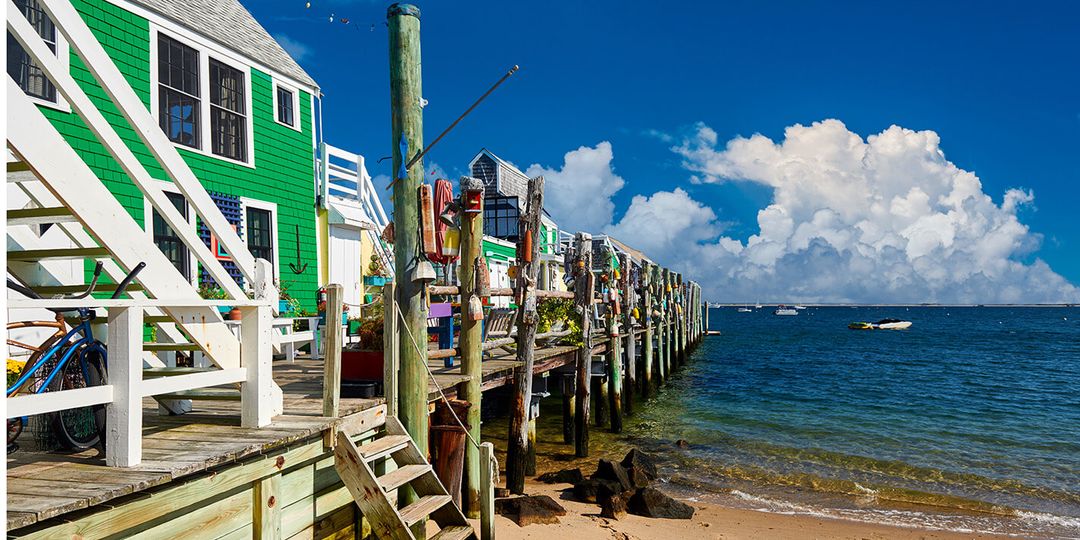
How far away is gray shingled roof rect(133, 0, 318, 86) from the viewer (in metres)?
12.0

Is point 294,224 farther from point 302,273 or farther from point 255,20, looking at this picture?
point 255,20

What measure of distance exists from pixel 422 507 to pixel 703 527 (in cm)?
492

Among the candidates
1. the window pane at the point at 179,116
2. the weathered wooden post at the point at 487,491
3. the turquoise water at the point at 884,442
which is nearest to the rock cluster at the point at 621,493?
the turquoise water at the point at 884,442

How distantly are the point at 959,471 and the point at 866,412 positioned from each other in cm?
746

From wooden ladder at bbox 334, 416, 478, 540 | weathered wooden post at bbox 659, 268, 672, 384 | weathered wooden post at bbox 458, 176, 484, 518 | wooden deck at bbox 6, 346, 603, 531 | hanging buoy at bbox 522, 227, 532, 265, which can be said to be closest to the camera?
wooden deck at bbox 6, 346, 603, 531

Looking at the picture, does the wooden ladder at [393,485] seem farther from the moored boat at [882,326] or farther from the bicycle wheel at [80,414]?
the moored boat at [882,326]

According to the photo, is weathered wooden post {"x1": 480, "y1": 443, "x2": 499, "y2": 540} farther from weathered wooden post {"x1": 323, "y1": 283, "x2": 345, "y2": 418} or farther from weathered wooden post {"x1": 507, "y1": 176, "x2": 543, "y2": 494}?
weathered wooden post {"x1": 507, "y1": 176, "x2": 543, "y2": 494}

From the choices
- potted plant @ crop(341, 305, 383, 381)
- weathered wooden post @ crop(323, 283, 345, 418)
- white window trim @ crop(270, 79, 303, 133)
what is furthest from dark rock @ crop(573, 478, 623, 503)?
white window trim @ crop(270, 79, 303, 133)

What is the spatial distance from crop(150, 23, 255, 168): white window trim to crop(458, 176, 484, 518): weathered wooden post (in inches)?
260

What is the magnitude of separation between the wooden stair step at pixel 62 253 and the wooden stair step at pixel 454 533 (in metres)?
3.31

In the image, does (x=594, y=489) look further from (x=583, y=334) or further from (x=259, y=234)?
(x=259, y=234)

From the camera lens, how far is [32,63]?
9.80 metres

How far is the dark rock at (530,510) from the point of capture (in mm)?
8742

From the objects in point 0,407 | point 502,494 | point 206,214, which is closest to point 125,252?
point 206,214
